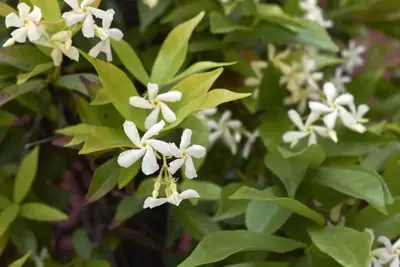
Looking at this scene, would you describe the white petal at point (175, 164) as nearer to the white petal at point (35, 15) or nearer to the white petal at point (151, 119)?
the white petal at point (151, 119)

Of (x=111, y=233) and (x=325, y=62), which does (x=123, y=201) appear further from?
(x=325, y=62)

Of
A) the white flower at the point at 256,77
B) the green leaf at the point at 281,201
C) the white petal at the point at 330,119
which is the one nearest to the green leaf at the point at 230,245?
the green leaf at the point at 281,201

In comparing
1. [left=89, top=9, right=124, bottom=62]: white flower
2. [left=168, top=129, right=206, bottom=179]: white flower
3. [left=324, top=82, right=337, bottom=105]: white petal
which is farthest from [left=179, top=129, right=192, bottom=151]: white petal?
[left=324, top=82, right=337, bottom=105]: white petal

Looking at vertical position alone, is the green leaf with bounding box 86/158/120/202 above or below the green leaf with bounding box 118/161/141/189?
below

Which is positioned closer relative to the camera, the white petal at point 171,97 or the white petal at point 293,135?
the white petal at point 171,97

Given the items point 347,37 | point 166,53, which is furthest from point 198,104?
point 347,37

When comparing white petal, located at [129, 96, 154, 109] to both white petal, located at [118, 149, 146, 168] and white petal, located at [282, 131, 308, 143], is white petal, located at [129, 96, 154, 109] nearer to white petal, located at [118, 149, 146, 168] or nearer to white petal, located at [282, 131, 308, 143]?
white petal, located at [118, 149, 146, 168]
